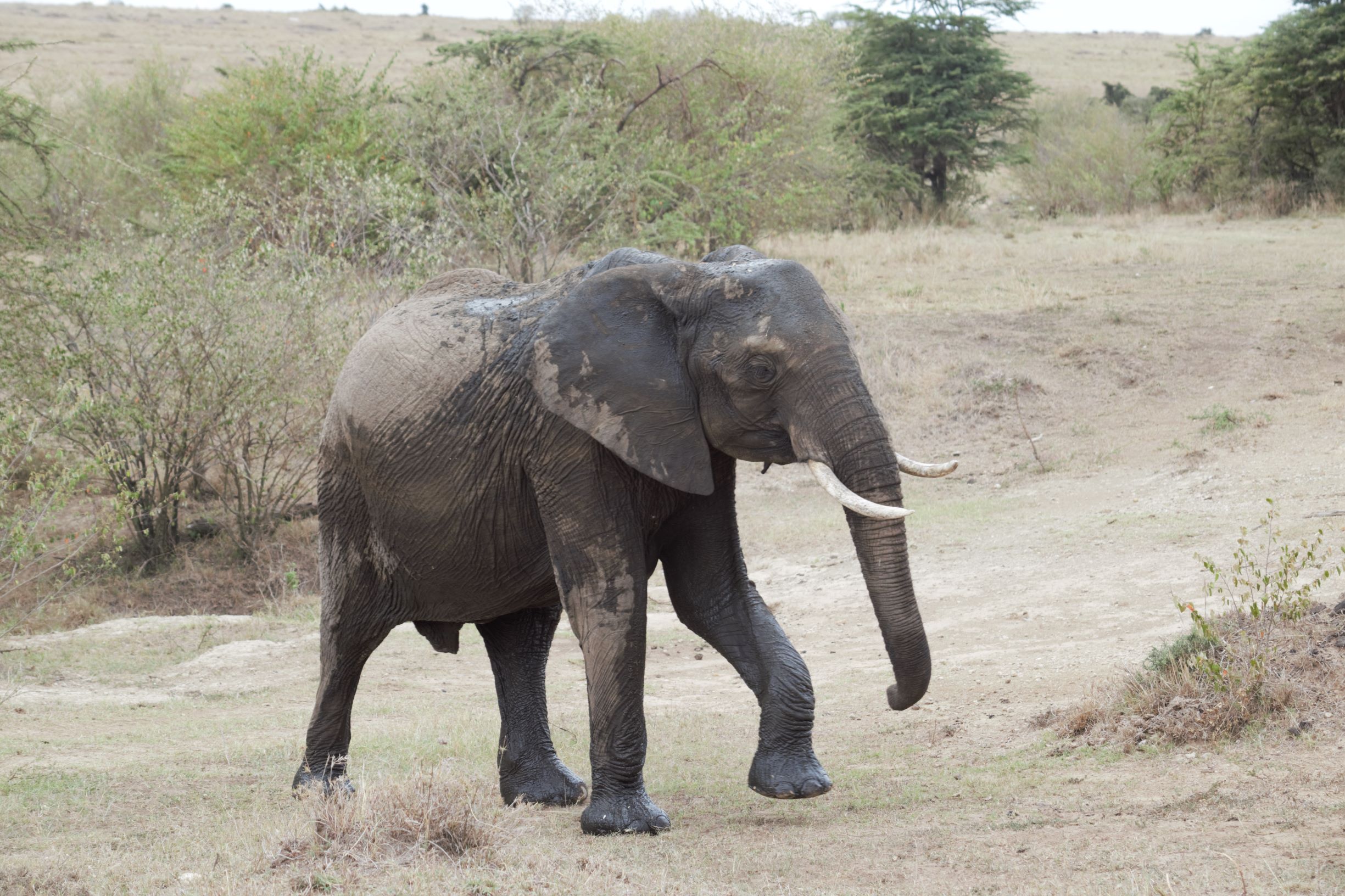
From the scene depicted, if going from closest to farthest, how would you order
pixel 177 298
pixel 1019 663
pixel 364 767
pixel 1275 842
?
pixel 1275 842 < pixel 364 767 < pixel 1019 663 < pixel 177 298

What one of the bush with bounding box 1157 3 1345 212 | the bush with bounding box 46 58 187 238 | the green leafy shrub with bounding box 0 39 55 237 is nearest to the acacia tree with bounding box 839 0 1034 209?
the bush with bounding box 1157 3 1345 212

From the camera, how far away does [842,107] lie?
33.2m

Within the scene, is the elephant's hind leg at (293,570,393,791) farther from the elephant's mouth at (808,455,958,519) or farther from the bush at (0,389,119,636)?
the elephant's mouth at (808,455,958,519)

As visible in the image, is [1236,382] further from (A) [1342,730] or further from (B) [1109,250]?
(A) [1342,730]

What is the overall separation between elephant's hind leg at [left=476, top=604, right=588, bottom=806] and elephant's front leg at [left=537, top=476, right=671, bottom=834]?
101 centimetres

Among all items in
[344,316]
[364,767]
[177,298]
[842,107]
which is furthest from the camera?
[842,107]

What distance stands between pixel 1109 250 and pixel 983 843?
66.6 feet

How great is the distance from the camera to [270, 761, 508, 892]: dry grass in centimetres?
494

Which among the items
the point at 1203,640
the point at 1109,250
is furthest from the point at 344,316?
the point at 1109,250

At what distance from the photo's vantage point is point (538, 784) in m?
6.86

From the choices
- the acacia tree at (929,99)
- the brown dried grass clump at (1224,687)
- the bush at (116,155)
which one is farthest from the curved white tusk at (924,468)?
the acacia tree at (929,99)

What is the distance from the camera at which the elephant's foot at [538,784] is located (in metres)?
6.85

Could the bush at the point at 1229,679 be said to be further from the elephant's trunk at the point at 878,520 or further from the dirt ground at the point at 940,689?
the elephant's trunk at the point at 878,520

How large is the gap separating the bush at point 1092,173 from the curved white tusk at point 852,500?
28.5 meters
